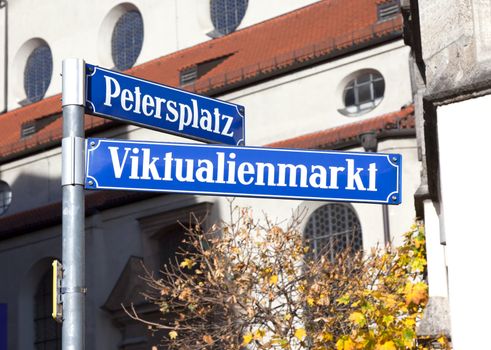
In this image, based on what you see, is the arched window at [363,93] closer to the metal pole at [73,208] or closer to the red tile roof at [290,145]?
the red tile roof at [290,145]

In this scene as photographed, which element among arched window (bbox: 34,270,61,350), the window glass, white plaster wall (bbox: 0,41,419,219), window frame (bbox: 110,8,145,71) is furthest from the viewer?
window frame (bbox: 110,8,145,71)

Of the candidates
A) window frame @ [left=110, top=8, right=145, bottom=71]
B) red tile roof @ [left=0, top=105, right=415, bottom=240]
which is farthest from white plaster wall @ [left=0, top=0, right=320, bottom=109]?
red tile roof @ [left=0, top=105, right=415, bottom=240]

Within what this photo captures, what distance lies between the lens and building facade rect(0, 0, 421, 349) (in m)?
27.2

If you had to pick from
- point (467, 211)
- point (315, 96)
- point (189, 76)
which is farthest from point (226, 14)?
point (467, 211)

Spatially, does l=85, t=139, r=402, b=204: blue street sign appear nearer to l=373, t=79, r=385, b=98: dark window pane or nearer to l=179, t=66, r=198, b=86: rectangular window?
l=373, t=79, r=385, b=98: dark window pane

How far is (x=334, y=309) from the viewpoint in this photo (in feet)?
50.9

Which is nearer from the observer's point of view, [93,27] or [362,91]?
[362,91]

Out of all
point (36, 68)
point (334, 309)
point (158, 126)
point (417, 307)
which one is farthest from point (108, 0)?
point (158, 126)

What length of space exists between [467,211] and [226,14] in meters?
26.8

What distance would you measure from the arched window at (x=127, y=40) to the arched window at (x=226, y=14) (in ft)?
8.63

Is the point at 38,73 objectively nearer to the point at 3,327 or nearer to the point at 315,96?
the point at 3,327

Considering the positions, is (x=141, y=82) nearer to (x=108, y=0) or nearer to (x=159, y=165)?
(x=159, y=165)

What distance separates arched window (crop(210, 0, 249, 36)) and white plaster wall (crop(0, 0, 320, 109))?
0.20 meters

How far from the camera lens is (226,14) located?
113 feet
